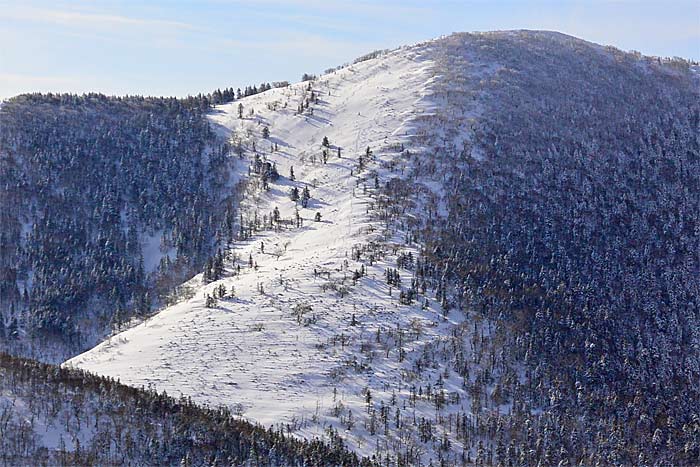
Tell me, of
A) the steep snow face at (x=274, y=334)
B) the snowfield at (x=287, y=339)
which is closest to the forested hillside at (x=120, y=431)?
the snowfield at (x=287, y=339)

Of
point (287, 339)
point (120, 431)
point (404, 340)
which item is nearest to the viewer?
point (120, 431)

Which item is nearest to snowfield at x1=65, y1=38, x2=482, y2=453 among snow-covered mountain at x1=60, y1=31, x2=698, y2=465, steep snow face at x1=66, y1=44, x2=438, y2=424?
steep snow face at x1=66, y1=44, x2=438, y2=424

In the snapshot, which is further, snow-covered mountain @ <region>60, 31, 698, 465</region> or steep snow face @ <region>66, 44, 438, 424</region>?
steep snow face @ <region>66, 44, 438, 424</region>

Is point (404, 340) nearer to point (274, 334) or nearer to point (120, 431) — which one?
point (274, 334)

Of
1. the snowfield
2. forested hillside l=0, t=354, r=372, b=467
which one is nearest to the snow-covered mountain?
the snowfield

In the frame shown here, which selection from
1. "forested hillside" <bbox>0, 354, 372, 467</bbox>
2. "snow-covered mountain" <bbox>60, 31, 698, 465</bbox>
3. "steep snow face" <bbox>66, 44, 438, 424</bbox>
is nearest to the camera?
"forested hillside" <bbox>0, 354, 372, 467</bbox>

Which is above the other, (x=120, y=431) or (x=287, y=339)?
(x=287, y=339)

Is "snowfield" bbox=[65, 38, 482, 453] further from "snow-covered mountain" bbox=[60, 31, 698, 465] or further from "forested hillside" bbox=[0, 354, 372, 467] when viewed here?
"forested hillside" bbox=[0, 354, 372, 467]

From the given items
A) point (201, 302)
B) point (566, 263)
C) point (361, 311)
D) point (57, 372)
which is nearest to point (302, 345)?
point (361, 311)

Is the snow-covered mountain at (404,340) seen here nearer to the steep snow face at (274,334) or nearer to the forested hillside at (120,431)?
the steep snow face at (274,334)

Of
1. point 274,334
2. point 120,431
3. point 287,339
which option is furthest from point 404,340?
point 120,431

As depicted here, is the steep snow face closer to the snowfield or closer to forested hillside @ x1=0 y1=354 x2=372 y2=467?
the snowfield

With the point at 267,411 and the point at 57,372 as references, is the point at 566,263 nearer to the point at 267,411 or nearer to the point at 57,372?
the point at 267,411

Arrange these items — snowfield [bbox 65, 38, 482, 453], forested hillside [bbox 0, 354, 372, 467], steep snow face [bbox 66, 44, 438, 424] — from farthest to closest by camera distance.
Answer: steep snow face [bbox 66, 44, 438, 424] → snowfield [bbox 65, 38, 482, 453] → forested hillside [bbox 0, 354, 372, 467]
